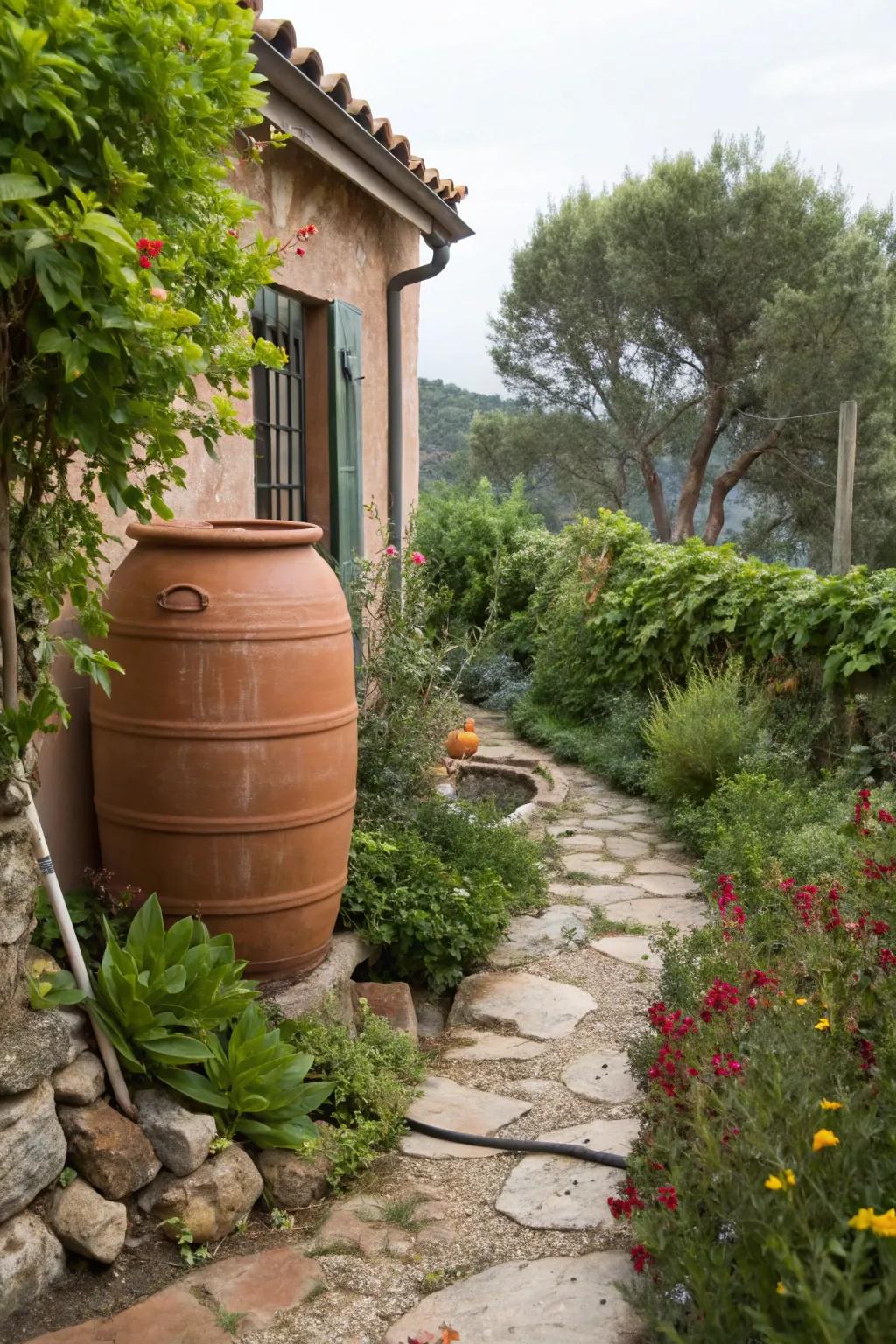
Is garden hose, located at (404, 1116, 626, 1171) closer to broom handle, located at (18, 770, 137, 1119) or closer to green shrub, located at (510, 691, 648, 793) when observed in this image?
broom handle, located at (18, 770, 137, 1119)

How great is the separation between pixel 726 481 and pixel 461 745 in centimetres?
1305

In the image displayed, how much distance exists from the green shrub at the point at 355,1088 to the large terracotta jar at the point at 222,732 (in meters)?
0.27

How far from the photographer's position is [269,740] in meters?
2.75

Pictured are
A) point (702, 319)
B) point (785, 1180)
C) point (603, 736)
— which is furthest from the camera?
point (702, 319)

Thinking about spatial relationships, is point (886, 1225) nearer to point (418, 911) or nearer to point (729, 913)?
point (729, 913)

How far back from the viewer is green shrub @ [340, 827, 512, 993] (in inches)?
134

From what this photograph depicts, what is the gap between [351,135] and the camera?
407 cm

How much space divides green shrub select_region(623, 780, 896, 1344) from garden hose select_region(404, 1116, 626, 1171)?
192mm

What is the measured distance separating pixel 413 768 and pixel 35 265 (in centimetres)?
296

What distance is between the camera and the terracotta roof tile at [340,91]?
338 centimetres

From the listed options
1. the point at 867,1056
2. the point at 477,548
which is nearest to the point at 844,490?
the point at 477,548


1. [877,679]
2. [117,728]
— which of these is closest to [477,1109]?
[117,728]

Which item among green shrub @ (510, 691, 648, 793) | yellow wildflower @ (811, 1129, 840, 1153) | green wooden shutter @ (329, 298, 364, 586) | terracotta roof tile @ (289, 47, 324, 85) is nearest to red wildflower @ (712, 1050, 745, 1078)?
yellow wildflower @ (811, 1129, 840, 1153)

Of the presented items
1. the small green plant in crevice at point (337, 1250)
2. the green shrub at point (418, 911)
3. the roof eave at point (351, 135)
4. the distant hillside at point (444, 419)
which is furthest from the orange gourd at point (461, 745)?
the distant hillside at point (444, 419)
